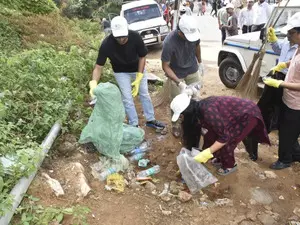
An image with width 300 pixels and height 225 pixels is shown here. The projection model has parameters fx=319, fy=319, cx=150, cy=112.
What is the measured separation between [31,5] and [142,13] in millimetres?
3877

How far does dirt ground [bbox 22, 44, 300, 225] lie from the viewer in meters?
2.76

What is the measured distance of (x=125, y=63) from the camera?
4.03 m

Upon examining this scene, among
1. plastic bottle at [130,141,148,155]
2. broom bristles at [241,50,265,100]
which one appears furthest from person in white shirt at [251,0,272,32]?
plastic bottle at [130,141,148,155]

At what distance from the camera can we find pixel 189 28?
3.76 meters

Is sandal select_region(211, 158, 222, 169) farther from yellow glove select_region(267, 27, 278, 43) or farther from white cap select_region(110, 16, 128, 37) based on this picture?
yellow glove select_region(267, 27, 278, 43)

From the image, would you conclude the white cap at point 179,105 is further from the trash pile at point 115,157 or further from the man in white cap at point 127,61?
the man in white cap at point 127,61

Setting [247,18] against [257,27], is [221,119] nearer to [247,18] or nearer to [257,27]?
[257,27]

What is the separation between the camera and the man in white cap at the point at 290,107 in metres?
3.04

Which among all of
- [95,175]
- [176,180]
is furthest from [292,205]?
[95,175]

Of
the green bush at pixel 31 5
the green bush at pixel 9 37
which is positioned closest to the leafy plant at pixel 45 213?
the green bush at pixel 9 37

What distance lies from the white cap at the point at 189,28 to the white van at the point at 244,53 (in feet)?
6.36

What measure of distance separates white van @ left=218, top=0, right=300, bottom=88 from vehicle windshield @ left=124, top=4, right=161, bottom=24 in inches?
226

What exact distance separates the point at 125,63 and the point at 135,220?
79.8 inches

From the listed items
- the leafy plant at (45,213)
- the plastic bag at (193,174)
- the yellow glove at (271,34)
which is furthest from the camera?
the yellow glove at (271,34)
